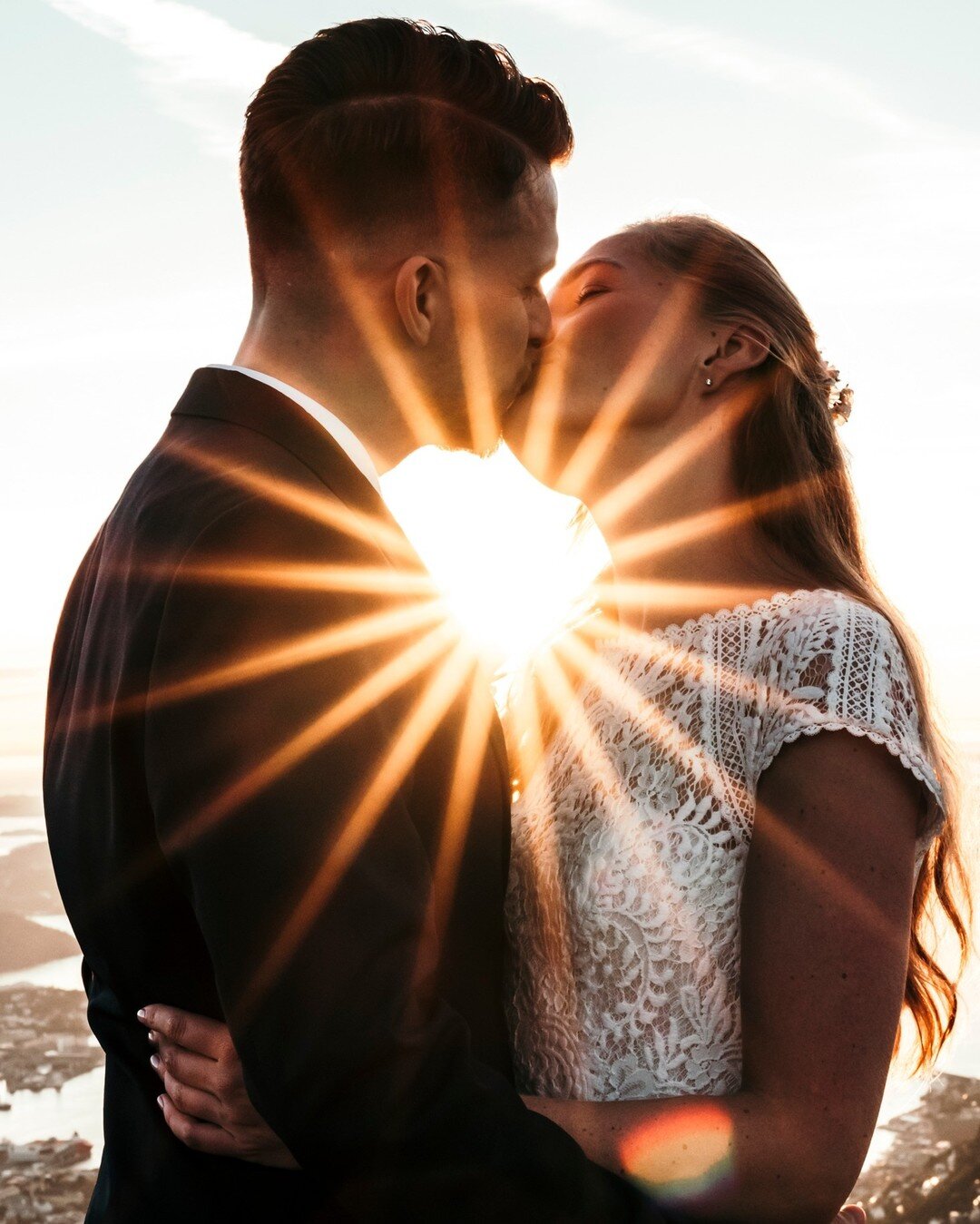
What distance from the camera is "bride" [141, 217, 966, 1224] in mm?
1965

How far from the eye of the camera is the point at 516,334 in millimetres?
2600

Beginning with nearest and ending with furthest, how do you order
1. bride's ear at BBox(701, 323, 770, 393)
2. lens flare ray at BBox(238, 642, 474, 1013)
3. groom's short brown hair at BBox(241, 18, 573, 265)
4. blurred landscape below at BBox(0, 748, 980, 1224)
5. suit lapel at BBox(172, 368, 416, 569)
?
lens flare ray at BBox(238, 642, 474, 1013) → suit lapel at BBox(172, 368, 416, 569) → groom's short brown hair at BBox(241, 18, 573, 265) → bride's ear at BBox(701, 323, 770, 393) → blurred landscape below at BBox(0, 748, 980, 1224)

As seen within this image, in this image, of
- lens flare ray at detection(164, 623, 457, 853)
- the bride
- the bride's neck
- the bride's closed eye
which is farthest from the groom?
the bride's neck

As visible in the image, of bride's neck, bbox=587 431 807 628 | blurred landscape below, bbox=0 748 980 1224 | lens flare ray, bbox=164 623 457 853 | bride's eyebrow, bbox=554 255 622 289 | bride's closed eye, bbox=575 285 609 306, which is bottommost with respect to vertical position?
blurred landscape below, bbox=0 748 980 1224

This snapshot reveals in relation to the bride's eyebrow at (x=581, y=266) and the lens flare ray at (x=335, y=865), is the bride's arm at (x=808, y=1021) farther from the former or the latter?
the bride's eyebrow at (x=581, y=266)

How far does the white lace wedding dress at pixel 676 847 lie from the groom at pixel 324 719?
0.21 m

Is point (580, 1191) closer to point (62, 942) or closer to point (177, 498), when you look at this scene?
point (177, 498)

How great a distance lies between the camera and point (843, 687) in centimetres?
212

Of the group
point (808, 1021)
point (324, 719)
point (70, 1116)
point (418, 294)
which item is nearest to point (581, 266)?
point (418, 294)

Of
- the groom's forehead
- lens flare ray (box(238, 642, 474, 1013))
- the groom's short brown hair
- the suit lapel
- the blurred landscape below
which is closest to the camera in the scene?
lens flare ray (box(238, 642, 474, 1013))

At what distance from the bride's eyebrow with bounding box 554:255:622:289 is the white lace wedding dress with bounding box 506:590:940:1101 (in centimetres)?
97

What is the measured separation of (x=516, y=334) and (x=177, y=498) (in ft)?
3.63

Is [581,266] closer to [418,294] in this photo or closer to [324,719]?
[418,294]

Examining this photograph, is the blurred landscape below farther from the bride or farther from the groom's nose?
the groom's nose
